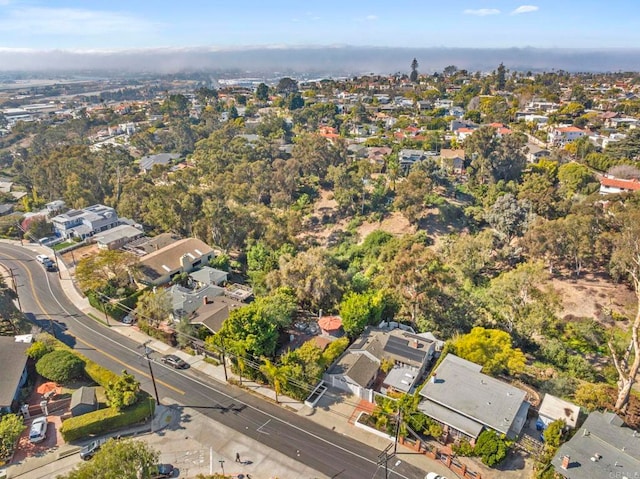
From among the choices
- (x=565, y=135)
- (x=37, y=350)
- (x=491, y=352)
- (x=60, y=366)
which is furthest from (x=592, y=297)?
(x=565, y=135)

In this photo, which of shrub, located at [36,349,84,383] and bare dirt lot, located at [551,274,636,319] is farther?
bare dirt lot, located at [551,274,636,319]

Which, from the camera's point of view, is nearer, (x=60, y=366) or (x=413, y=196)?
(x=60, y=366)

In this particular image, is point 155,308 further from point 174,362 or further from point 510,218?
point 510,218

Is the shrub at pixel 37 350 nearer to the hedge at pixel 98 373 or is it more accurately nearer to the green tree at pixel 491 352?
the hedge at pixel 98 373

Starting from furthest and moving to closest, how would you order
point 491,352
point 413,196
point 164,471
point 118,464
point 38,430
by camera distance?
point 413,196, point 491,352, point 38,430, point 164,471, point 118,464

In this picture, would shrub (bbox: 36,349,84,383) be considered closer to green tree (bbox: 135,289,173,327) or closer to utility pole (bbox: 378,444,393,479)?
green tree (bbox: 135,289,173,327)

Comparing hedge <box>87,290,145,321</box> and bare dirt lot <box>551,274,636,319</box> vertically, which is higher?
hedge <box>87,290,145,321</box>

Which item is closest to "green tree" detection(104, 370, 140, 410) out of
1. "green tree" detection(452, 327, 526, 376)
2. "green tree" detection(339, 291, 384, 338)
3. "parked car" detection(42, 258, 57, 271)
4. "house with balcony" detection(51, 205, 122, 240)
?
"green tree" detection(339, 291, 384, 338)
